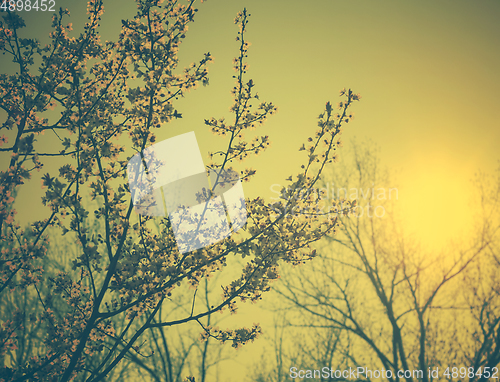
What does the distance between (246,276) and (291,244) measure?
0.70 m

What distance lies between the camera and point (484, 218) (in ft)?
28.0

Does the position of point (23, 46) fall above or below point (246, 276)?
above

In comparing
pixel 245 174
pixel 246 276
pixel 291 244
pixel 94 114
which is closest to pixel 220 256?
pixel 246 276

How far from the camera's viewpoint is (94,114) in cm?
366

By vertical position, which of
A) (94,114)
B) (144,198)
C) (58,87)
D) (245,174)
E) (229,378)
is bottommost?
(229,378)

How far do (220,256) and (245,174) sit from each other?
1.12m

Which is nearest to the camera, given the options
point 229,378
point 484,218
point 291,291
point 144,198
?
point 144,198

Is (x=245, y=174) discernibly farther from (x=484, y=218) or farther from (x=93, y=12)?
(x=484, y=218)

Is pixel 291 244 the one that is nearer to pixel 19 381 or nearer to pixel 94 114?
pixel 94 114

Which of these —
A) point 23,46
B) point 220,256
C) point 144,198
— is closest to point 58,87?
point 23,46

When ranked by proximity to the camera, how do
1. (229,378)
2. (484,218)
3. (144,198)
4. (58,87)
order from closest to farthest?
(144,198) < (58,87) < (484,218) < (229,378)

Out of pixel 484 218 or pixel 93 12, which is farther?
pixel 484 218

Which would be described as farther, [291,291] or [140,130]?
[291,291]

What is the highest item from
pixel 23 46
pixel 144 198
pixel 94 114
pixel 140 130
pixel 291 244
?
pixel 23 46
